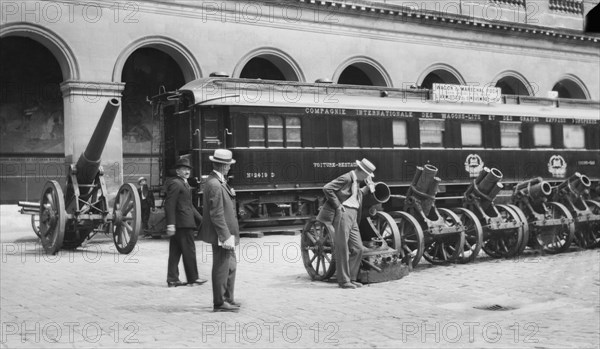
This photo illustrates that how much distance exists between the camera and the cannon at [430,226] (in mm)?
11508

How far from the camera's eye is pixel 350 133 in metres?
19.0

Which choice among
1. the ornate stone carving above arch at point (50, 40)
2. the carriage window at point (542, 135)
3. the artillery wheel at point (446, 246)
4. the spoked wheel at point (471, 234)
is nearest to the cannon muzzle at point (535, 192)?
the spoked wheel at point (471, 234)

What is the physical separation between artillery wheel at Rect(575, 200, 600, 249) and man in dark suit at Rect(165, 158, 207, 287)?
25.1 feet

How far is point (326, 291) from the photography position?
9.65 meters

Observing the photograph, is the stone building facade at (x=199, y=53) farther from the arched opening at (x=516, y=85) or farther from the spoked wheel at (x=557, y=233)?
the spoked wheel at (x=557, y=233)

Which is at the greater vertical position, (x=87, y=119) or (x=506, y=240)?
(x=87, y=119)

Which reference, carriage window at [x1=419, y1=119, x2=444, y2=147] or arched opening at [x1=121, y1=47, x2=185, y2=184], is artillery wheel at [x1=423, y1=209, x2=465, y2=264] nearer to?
carriage window at [x1=419, y1=119, x2=444, y2=147]

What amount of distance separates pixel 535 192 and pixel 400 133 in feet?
21.1

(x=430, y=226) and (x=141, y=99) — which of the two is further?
(x=141, y=99)

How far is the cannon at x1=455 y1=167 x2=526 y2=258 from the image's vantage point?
41.4 ft

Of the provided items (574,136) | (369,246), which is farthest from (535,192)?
(574,136)

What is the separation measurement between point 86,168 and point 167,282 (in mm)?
4552

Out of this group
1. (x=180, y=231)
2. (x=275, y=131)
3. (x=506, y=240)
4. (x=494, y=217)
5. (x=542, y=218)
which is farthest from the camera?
(x=275, y=131)

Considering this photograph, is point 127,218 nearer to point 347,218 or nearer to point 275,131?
point 347,218
